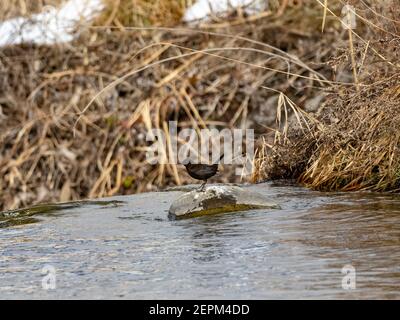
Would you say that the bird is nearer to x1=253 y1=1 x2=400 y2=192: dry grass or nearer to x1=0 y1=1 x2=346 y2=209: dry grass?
x1=253 y1=1 x2=400 y2=192: dry grass

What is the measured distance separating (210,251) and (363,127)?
5.26 ft

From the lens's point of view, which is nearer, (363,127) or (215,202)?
(215,202)

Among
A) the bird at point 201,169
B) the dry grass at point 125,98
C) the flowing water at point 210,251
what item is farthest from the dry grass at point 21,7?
the bird at point 201,169

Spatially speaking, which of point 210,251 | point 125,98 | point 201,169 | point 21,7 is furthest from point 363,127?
point 21,7

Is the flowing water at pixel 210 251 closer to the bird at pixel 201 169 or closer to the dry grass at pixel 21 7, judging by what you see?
the bird at pixel 201 169

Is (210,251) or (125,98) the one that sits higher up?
(125,98)

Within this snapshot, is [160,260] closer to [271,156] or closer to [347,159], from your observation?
[347,159]

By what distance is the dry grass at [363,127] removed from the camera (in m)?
4.91

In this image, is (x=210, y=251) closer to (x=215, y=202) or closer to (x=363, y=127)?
(x=215, y=202)

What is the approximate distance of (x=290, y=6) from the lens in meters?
9.23

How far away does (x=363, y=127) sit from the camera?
16.5ft

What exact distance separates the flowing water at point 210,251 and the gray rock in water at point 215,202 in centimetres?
6

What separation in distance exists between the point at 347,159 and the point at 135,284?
2144 millimetres
